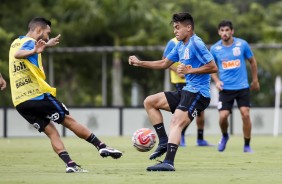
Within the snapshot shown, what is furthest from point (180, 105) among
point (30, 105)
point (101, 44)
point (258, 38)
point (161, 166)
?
point (258, 38)

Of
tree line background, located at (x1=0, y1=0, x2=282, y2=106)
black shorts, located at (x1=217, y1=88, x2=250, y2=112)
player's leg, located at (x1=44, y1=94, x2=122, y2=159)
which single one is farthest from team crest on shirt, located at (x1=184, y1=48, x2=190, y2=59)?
tree line background, located at (x1=0, y1=0, x2=282, y2=106)

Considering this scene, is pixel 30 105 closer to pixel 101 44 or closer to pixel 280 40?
pixel 101 44

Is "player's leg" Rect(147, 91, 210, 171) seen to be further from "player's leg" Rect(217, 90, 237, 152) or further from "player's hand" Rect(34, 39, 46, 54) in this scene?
"player's leg" Rect(217, 90, 237, 152)

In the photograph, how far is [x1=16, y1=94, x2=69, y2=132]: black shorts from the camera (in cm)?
1234

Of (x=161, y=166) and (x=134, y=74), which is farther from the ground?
(x=161, y=166)

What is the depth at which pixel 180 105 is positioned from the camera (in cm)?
1270

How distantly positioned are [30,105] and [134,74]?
4455 cm

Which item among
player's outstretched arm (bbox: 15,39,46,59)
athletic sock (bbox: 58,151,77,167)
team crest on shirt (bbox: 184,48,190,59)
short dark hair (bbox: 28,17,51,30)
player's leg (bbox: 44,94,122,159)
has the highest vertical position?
short dark hair (bbox: 28,17,51,30)

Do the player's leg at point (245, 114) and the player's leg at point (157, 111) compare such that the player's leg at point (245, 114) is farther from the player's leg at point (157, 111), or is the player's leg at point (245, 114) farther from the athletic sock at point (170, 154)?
the athletic sock at point (170, 154)

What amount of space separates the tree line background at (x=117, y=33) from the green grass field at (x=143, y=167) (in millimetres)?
22254

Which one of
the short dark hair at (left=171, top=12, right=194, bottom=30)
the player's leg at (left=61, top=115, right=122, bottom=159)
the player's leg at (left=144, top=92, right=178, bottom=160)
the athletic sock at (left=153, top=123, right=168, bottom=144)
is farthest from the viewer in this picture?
the athletic sock at (left=153, top=123, right=168, bottom=144)

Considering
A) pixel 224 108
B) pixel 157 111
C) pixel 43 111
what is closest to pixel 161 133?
pixel 157 111

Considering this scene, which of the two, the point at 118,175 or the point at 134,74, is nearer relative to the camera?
the point at 118,175

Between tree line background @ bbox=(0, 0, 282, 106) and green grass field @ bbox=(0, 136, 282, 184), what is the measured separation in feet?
73.0
